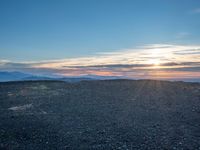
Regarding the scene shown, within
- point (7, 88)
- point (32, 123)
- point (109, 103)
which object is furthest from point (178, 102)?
point (7, 88)

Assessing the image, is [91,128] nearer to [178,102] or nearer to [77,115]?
[77,115]

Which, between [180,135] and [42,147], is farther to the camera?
[180,135]

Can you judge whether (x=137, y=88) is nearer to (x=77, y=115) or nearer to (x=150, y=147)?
(x=77, y=115)

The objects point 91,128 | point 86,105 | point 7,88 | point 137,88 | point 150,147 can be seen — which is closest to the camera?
point 150,147

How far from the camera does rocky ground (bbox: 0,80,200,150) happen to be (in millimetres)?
15672

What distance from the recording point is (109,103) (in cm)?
2767

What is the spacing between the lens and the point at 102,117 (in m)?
21.8

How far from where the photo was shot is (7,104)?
28.3 m

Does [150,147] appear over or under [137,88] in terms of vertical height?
under

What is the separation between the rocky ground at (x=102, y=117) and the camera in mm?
15672

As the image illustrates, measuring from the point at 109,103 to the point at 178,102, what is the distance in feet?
23.6

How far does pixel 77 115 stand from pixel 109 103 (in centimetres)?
573

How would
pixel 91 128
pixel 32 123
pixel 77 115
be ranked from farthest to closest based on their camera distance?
1. pixel 77 115
2. pixel 32 123
3. pixel 91 128

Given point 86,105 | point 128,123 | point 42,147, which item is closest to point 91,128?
point 128,123
